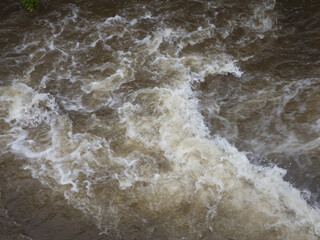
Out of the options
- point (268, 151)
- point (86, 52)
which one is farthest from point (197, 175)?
point (86, 52)

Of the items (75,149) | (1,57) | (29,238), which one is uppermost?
(1,57)

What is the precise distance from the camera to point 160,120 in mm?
6836

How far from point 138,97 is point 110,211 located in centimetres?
254

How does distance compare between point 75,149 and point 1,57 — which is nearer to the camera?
point 75,149

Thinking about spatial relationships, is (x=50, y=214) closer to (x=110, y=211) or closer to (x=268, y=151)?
(x=110, y=211)

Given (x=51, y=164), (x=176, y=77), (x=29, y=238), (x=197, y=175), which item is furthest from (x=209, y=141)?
(x=29, y=238)

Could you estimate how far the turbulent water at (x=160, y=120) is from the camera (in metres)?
5.66

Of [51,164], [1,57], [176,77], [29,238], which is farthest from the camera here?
[1,57]

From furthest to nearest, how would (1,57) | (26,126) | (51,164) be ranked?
(1,57) < (26,126) < (51,164)

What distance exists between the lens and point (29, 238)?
542 cm

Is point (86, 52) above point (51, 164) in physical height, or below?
above

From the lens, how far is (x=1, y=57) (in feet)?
26.7

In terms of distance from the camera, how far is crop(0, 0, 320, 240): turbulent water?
5.66 metres

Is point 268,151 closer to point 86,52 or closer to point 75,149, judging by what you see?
point 75,149
